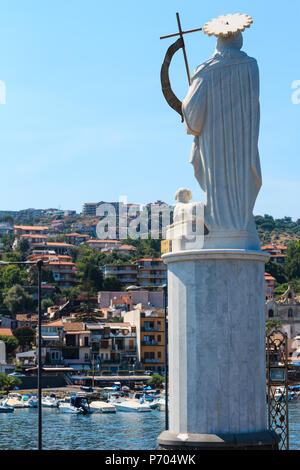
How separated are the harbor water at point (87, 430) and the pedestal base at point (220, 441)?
83.2 feet

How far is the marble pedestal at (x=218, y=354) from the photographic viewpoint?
1058 cm

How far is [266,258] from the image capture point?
1109cm

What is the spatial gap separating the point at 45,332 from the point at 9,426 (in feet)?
85.0

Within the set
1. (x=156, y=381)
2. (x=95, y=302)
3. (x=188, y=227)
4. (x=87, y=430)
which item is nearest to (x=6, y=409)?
(x=87, y=430)

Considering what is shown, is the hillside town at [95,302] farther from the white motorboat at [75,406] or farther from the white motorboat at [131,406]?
the white motorboat at [75,406]

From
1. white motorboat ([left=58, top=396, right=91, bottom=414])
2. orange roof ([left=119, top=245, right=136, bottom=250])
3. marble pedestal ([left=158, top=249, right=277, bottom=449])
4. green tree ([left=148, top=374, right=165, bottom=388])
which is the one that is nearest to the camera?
marble pedestal ([left=158, top=249, right=277, bottom=449])

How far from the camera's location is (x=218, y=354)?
10594mm

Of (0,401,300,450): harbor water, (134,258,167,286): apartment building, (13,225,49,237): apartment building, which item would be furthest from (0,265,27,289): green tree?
(0,401,300,450): harbor water

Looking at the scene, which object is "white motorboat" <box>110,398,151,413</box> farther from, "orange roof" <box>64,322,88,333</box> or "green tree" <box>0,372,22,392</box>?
"orange roof" <box>64,322,88,333</box>

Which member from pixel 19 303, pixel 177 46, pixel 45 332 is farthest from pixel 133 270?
pixel 177 46

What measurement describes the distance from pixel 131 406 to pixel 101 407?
7.25ft

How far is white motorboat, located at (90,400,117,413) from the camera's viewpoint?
6048 cm

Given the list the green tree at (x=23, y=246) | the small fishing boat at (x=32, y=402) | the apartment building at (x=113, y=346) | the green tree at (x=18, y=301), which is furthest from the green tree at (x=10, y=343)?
the green tree at (x=23, y=246)

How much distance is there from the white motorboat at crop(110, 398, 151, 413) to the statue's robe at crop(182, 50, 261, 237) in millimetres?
51500
